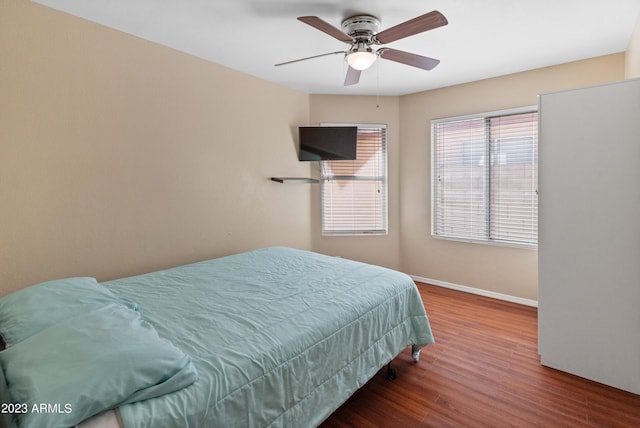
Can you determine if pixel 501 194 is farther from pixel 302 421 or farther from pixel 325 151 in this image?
pixel 302 421

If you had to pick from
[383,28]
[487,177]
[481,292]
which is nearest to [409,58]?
[383,28]

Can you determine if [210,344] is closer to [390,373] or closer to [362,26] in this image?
[390,373]

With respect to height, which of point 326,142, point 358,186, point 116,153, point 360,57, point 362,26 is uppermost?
point 362,26

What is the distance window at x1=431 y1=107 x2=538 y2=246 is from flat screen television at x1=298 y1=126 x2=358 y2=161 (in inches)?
42.3

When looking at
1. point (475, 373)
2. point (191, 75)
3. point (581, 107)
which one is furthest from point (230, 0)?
point (475, 373)

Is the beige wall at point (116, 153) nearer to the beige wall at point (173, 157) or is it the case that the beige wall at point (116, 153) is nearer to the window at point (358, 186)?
the beige wall at point (173, 157)

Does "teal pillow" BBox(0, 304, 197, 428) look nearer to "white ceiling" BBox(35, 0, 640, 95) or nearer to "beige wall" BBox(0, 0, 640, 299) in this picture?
"beige wall" BBox(0, 0, 640, 299)

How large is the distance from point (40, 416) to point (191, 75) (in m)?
2.79

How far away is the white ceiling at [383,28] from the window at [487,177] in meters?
0.61

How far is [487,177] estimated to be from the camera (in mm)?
3766

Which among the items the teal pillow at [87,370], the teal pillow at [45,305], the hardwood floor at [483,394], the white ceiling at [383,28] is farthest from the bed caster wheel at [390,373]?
the white ceiling at [383,28]

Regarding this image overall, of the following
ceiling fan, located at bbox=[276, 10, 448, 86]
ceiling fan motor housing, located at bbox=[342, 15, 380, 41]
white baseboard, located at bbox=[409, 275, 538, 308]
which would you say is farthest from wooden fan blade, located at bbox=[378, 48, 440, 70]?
white baseboard, located at bbox=[409, 275, 538, 308]

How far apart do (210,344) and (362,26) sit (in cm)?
221

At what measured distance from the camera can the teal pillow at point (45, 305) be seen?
134 centimetres
